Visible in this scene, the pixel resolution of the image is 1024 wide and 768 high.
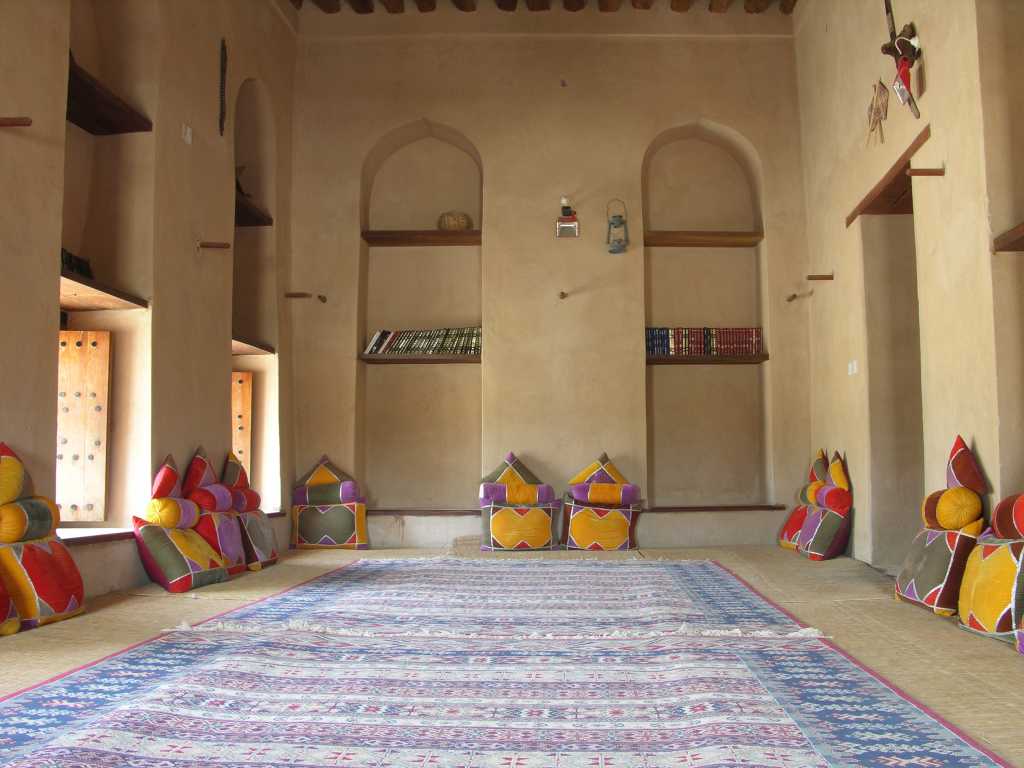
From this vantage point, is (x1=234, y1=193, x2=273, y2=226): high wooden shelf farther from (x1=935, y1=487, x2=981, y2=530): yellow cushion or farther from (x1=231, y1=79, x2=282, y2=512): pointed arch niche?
(x1=935, y1=487, x2=981, y2=530): yellow cushion

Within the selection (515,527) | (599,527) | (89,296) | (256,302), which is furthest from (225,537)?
(599,527)

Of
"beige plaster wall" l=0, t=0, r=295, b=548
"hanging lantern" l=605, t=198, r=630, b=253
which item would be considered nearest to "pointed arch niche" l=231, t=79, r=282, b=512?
"beige plaster wall" l=0, t=0, r=295, b=548

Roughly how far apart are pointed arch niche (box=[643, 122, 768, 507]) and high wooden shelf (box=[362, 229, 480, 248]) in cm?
158

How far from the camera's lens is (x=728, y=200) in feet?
25.8

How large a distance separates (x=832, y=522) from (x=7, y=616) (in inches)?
198

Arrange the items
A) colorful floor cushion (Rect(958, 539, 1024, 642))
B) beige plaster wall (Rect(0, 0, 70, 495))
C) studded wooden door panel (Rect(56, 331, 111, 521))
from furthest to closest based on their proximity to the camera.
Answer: studded wooden door panel (Rect(56, 331, 111, 521))
beige plaster wall (Rect(0, 0, 70, 495))
colorful floor cushion (Rect(958, 539, 1024, 642))

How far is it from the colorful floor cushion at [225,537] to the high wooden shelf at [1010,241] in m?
4.44

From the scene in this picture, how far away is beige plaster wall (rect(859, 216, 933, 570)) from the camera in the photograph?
19.1ft

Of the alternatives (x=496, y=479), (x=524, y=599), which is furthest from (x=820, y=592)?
(x=496, y=479)

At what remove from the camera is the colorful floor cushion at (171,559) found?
4.68 meters

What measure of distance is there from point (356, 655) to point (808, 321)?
539 centimetres

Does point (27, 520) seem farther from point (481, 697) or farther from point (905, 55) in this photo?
point (905, 55)

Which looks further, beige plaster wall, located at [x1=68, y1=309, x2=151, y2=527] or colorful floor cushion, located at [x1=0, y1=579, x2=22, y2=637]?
beige plaster wall, located at [x1=68, y1=309, x2=151, y2=527]

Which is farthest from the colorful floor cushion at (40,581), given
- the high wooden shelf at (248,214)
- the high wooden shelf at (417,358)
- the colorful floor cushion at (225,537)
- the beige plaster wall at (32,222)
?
the high wooden shelf at (417,358)
